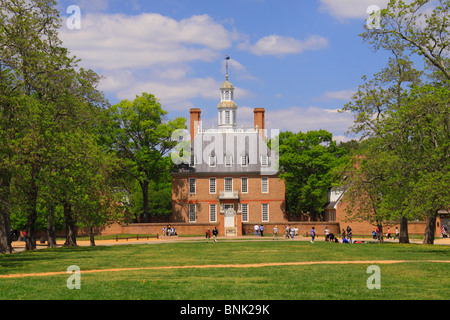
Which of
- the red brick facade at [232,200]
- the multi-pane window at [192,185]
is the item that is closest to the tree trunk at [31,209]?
the red brick facade at [232,200]

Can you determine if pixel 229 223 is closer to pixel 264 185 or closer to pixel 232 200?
pixel 232 200

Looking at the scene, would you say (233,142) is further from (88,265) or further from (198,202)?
(88,265)

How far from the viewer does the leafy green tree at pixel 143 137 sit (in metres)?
66.2

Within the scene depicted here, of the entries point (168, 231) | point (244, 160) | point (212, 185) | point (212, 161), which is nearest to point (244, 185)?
point (244, 160)

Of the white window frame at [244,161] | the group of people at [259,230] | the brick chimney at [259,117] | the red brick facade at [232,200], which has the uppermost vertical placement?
the brick chimney at [259,117]

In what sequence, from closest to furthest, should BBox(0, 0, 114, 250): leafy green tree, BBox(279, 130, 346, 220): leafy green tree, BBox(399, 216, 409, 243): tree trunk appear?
BBox(0, 0, 114, 250): leafy green tree → BBox(399, 216, 409, 243): tree trunk → BBox(279, 130, 346, 220): leafy green tree

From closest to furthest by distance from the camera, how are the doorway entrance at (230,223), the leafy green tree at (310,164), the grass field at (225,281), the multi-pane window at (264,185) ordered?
the grass field at (225,281) → the doorway entrance at (230,223) → the leafy green tree at (310,164) → the multi-pane window at (264,185)

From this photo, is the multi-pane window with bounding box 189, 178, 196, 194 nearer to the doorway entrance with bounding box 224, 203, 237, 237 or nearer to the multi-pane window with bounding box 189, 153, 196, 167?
the multi-pane window with bounding box 189, 153, 196, 167

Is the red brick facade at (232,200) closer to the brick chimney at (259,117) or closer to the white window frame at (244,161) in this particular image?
the white window frame at (244,161)

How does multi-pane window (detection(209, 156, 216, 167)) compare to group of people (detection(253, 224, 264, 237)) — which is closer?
group of people (detection(253, 224, 264, 237))

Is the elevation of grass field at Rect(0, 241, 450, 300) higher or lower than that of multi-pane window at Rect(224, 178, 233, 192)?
lower

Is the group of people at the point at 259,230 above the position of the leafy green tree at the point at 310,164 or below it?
below

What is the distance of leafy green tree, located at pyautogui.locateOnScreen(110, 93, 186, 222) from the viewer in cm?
6625

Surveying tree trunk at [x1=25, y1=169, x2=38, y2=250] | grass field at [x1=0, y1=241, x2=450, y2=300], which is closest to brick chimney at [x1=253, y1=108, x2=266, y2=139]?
tree trunk at [x1=25, y1=169, x2=38, y2=250]
